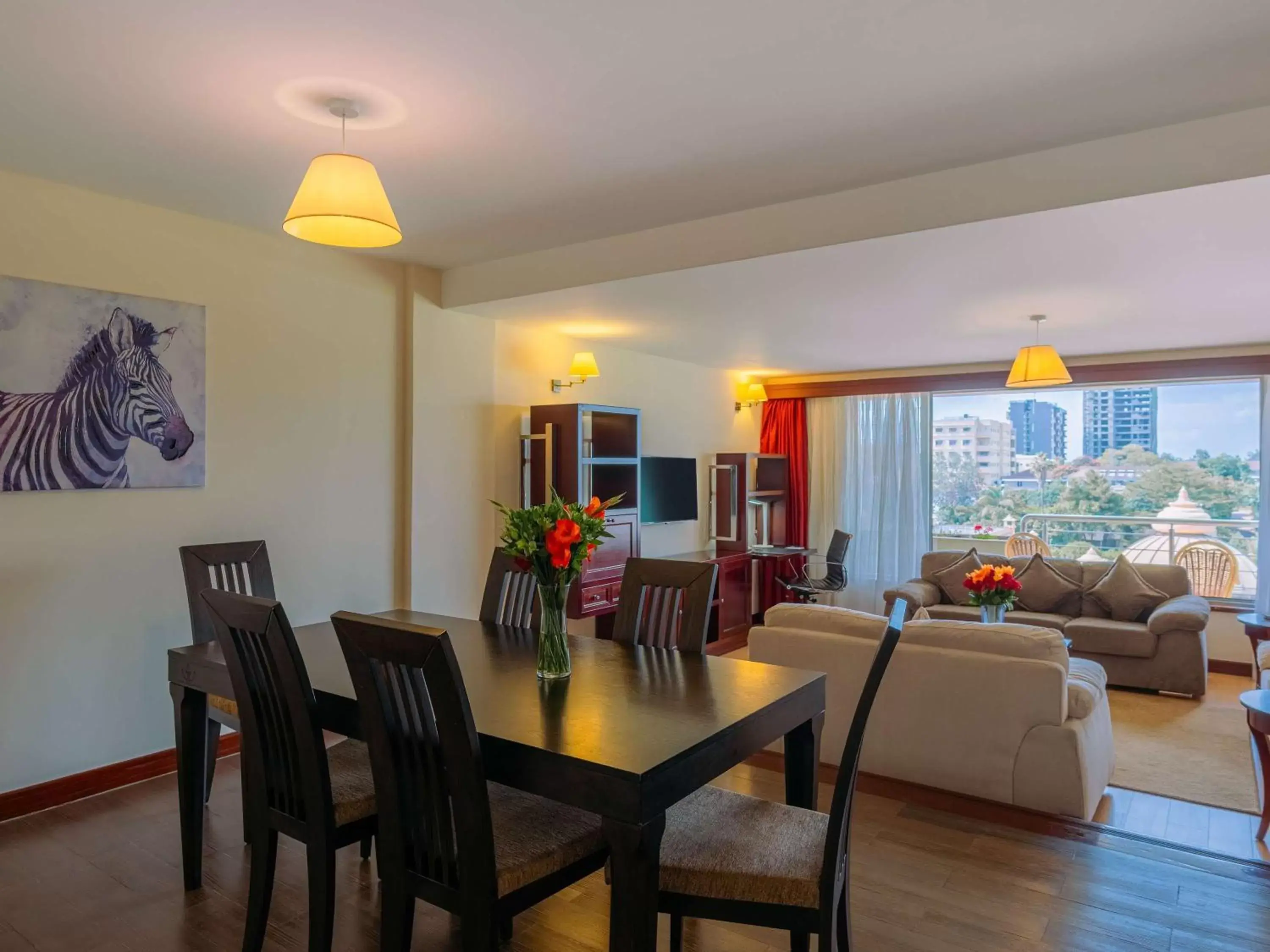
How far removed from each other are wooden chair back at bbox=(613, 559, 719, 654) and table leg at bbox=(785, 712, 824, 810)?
44 centimetres

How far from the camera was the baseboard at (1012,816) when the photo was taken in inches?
111

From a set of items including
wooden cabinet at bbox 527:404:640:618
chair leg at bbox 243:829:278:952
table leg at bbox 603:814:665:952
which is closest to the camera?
table leg at bbox 603:814:665:952

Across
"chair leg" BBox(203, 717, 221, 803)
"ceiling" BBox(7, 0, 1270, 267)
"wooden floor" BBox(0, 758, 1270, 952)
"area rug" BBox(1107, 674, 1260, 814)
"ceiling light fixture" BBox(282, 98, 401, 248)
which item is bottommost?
"area rug" BBox(1107, 674, 1260, 814)

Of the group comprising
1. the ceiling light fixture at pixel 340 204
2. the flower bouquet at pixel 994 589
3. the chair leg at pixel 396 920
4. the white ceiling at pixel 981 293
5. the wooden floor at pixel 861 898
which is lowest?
the wooden floor at pixel 861 898

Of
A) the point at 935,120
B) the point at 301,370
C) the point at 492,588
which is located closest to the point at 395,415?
the point at 301,370

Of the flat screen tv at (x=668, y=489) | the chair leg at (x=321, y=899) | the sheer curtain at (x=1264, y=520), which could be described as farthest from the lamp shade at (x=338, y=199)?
the sheer curtain at (x=1264, y=520)

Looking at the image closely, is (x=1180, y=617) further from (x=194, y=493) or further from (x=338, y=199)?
(x=194, y=493)

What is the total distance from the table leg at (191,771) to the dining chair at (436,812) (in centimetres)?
114

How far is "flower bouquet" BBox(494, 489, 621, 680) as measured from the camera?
2.19 metres

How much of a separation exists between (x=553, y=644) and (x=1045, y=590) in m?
5.03

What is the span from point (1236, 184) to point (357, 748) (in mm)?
3418

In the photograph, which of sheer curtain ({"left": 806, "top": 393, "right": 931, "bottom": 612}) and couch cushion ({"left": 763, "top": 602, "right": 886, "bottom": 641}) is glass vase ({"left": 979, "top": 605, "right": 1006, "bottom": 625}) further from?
sheer curtain ({"left": 806, "top": 393, "right": 931, "bottom": 612})

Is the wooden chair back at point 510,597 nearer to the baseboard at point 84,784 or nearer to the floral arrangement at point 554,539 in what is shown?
the floral arrangement at point 554,539

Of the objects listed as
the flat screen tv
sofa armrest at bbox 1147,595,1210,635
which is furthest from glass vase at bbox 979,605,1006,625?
the flat screen tv
